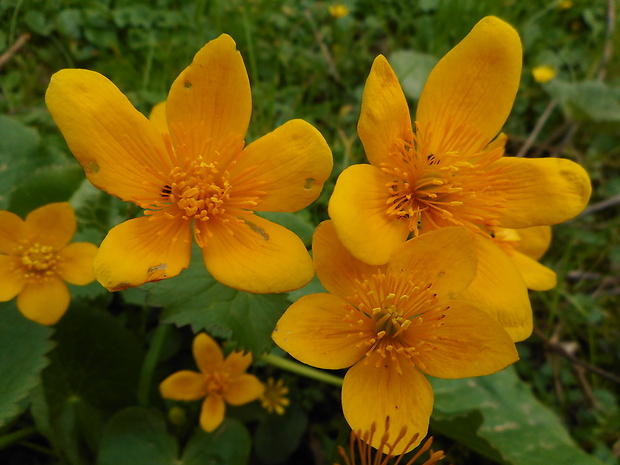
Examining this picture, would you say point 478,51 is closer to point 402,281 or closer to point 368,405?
point 402,281

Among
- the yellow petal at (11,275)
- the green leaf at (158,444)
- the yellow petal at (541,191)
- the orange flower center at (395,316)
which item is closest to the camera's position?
the orange flower center at (395,316)

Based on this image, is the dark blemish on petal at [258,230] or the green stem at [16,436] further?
the green stem at [16,436]

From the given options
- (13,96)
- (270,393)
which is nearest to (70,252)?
(270,393)

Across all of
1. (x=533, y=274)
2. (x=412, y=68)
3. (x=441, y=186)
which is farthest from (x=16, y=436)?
(x=412, y=68)

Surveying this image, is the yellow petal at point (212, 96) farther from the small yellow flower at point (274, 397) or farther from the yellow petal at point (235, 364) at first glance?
the small yellow flower at point (274, 397)

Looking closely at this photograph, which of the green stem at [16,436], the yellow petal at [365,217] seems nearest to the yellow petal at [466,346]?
the yellow petal at [365,217]

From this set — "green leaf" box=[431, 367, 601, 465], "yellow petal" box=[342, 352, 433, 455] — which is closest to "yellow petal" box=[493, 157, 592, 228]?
"yellow petal" box=[342, 352, 433, 455]

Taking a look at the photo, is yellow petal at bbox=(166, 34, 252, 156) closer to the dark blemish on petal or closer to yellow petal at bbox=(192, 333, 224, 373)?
the dark blemish on petal
